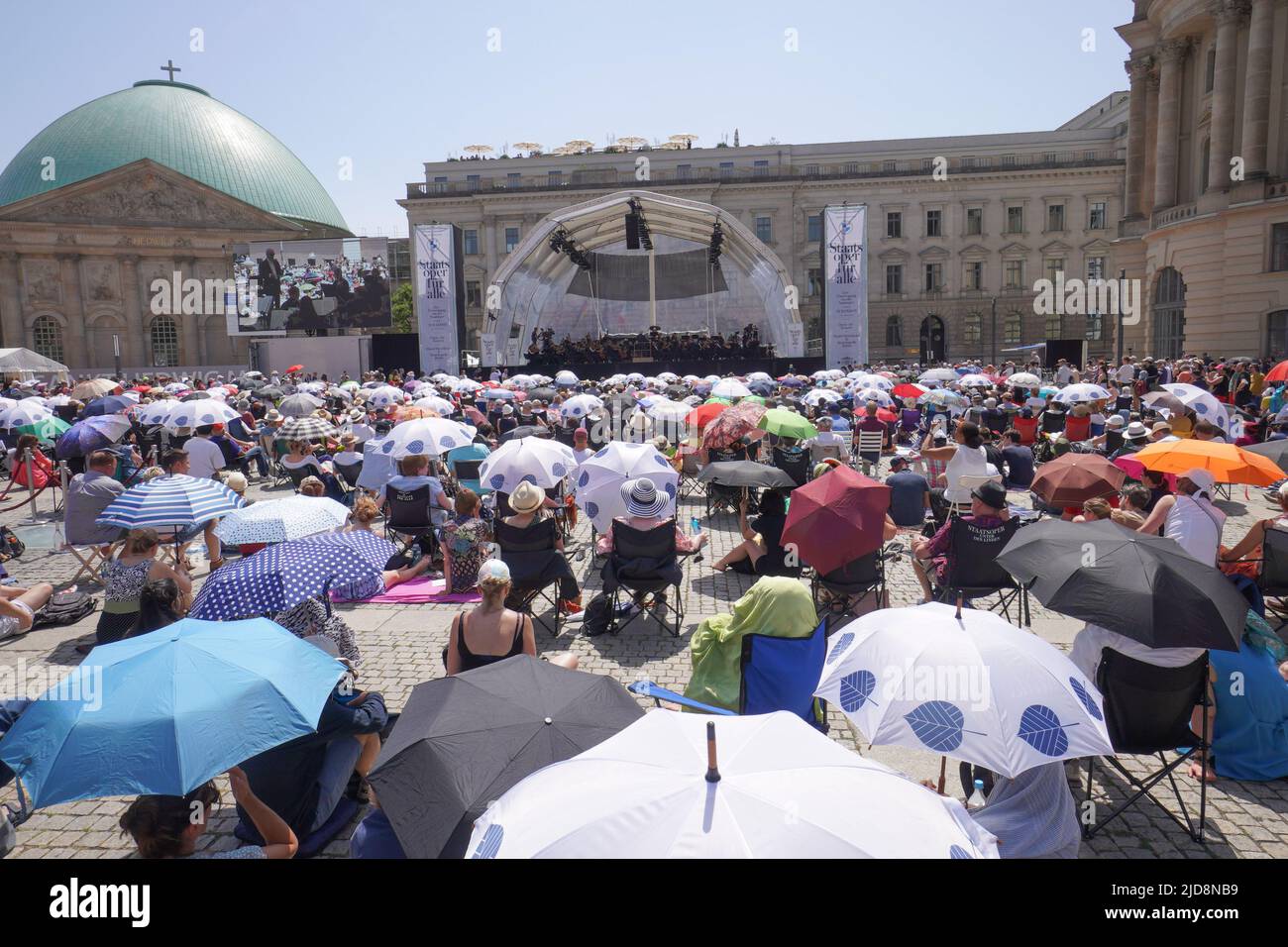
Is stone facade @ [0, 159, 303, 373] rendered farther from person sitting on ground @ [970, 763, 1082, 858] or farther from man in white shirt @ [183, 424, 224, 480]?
person sitting on ground @ [970, 763, 1082, 858]

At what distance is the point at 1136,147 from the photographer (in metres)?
42.0

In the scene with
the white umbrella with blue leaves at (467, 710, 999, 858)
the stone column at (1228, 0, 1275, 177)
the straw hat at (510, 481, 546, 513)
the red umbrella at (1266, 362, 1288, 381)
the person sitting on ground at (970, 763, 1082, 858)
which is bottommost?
the person sitting on ground at (970, 763, 1082, 858)

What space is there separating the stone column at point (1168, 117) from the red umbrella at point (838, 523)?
1597 inches

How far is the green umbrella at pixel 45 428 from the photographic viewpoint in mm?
13344

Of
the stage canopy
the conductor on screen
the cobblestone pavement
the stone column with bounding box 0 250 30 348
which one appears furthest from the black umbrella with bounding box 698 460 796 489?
the stone column with bounding box 0 250 30 348

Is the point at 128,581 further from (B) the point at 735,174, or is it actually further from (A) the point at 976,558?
(B) the point at 735,174

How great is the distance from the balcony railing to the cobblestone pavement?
179ft

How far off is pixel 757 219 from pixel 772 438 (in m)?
51.6

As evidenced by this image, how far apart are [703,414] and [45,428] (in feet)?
35.8

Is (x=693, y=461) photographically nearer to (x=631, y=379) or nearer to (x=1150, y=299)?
(x=631, y=379)

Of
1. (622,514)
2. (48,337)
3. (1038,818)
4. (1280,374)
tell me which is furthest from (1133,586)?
(48,337)

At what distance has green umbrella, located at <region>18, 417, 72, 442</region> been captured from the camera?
1334 cm

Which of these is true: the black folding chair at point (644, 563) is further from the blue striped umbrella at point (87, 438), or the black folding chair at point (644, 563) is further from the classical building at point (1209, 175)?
the classical building at point (1209, 175)
